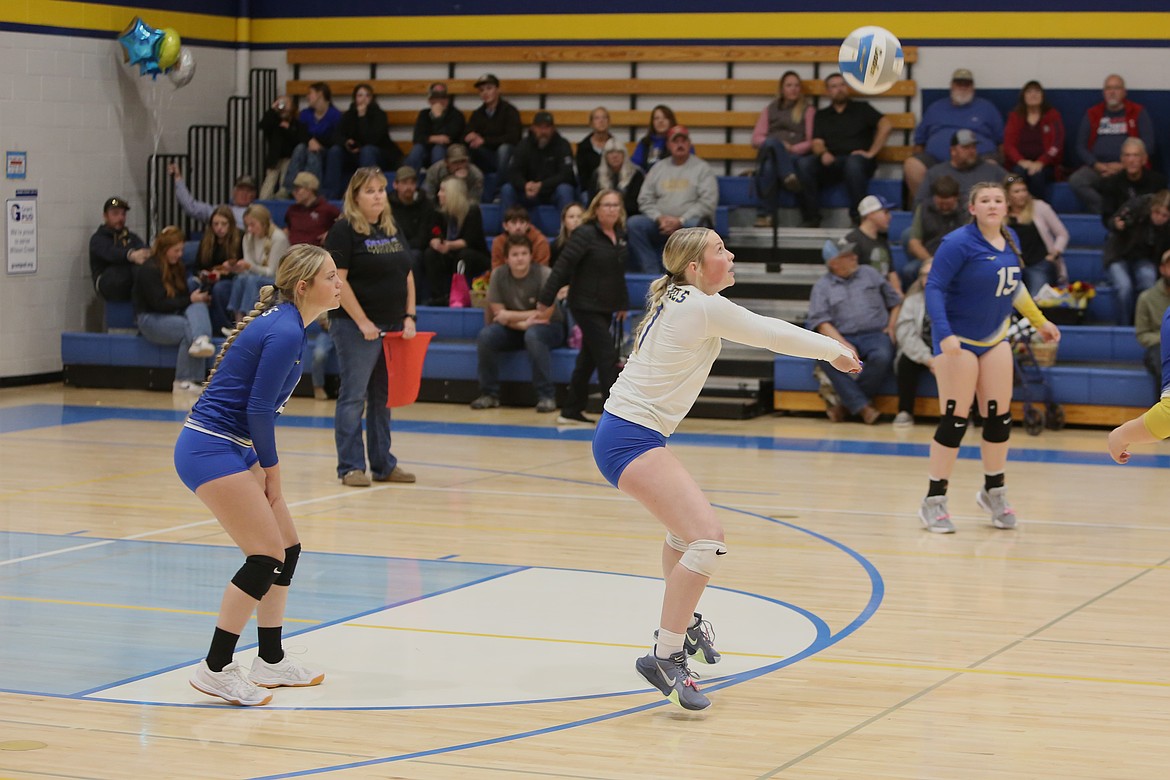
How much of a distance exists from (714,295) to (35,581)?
371 cm

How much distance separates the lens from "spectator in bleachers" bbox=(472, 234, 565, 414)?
46.0 ft

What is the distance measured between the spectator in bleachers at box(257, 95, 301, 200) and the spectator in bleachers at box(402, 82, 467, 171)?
1515mm

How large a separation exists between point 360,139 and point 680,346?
12735mm

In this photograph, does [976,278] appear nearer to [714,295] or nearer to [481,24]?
[714,295]

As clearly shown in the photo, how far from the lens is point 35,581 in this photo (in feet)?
24.2

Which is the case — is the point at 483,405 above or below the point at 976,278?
below

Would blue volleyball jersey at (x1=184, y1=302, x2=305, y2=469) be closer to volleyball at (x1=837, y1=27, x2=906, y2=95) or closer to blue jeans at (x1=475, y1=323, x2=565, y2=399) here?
volleyball at (x1=837, y1=27, x2=906, y2=95)

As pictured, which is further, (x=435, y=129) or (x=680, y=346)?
(x=435, y=129)

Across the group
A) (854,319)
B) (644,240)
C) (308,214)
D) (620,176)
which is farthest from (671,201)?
(308,214)

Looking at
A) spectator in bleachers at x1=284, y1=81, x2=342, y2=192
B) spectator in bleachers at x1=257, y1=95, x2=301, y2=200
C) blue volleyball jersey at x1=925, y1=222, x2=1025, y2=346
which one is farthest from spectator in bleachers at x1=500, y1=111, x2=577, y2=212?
blue volleyball jersey at x1=925, y1=222, x2=1025, y2=346

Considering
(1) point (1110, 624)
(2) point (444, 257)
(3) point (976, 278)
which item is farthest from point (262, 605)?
(2) point (444, 257)

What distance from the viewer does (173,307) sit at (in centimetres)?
1527

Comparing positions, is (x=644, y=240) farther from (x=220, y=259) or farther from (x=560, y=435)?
(x=220, y=259)

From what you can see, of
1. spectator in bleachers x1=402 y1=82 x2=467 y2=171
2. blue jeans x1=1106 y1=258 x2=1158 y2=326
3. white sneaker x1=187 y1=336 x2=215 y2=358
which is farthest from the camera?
spectator in bleachers x1=402 y1=82 x2=467 y2=171
